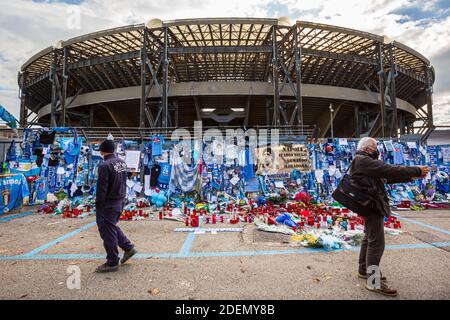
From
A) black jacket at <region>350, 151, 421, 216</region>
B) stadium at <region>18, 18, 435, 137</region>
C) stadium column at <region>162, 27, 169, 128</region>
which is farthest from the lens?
stadium at <region>18, 18, 435, 137</region>

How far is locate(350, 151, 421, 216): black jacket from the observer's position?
2.55 metres

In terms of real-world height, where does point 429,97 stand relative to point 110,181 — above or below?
above

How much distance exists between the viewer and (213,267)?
328 cm

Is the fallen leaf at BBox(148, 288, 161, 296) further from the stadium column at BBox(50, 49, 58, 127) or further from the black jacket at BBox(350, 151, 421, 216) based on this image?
the stadium column at BBox(50, 49, 58, 127)

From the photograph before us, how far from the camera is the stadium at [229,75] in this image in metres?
17.1

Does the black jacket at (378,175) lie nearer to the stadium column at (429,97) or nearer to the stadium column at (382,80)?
the stadium column at (382,80)

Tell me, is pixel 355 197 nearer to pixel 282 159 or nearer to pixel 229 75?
pixel 282 159

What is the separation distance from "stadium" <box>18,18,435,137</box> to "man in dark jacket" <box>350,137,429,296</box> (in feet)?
41.2

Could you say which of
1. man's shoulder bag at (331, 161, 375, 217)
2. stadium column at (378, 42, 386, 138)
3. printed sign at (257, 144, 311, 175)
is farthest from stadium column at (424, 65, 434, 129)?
man's shoulder bag at (331, 161, 375, 217)

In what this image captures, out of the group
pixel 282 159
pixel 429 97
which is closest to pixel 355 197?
pixel 282 159

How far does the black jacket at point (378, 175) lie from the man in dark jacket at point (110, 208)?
3.27 m

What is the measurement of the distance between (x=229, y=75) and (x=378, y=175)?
23.7m
